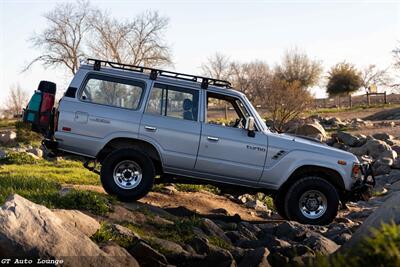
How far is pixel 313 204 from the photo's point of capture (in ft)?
35.5

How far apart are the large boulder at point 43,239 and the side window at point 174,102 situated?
137 inches

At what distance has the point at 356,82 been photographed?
64625mm

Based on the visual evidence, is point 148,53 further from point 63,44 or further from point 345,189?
point 345,189

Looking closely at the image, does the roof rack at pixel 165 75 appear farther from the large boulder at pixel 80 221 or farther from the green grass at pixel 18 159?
the green grass at pixel 18 159

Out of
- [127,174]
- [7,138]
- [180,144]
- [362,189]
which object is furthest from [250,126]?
[7,138]

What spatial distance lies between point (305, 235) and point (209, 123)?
2.50 metres

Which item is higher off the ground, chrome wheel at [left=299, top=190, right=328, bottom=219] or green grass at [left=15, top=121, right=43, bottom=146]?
green grass at [left=15, top=121, right=43, bottom=146]

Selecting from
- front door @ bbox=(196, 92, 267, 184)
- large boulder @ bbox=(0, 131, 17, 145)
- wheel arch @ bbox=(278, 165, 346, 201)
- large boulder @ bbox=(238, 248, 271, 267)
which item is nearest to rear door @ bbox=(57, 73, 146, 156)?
front door @ bbox=(196, 92, 267, 184)

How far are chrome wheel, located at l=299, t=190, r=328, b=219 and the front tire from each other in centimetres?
271

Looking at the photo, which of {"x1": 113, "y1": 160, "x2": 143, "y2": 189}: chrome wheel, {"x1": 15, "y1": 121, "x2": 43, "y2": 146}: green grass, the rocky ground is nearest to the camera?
the rocky ground

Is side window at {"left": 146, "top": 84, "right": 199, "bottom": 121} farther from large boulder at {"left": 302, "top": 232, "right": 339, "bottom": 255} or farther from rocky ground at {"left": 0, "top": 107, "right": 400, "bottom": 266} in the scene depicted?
large boulder at {"left": 302, "top": 232, "right": 339, "bottom": 255}

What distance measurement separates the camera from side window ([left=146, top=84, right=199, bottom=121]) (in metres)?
10.5
